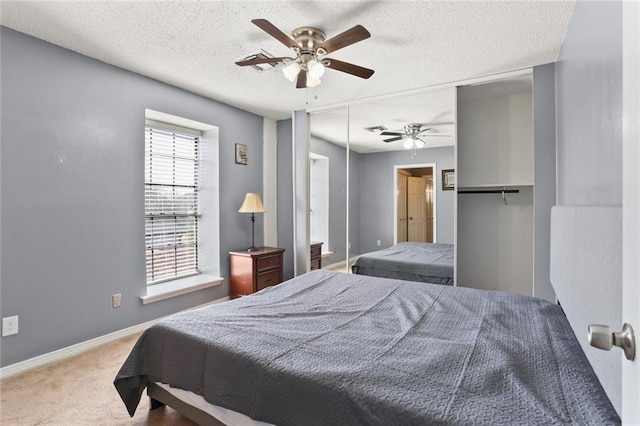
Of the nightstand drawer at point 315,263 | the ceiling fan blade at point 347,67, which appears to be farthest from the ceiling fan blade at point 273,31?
the nightstand drawer at point 315,263

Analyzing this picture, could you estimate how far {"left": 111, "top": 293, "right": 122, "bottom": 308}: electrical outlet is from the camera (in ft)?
9.78

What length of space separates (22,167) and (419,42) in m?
3.18

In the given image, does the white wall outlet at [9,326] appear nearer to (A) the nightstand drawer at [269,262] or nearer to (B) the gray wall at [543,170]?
(A) the nightstand drawer at [269,262]

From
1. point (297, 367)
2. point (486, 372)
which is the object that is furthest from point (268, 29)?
point (486, 372)

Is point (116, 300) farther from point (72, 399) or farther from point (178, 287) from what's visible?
point (72, 399)

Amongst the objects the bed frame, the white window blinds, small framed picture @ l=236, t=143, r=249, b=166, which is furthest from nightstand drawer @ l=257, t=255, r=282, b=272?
the bed frame

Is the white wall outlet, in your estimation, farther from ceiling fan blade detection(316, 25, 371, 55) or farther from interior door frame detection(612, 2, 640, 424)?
interior door frame detection(612, 2, 640, 424)

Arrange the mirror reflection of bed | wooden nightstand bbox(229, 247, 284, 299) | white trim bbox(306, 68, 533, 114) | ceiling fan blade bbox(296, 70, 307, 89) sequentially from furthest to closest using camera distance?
1. wooden nightstand bbox(229, 247, 284, 299)
2. the mirror reflection of bed
3. white trim bbox(306, 68, 533, 114)
4. ceiling fan blade bbox(296, 70, 307, 89)

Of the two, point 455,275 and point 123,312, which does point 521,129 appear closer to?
point 455,275

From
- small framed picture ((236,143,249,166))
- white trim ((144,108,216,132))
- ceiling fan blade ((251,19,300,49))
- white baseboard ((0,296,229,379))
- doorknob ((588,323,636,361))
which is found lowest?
white baseboard ((0,296,229,379))

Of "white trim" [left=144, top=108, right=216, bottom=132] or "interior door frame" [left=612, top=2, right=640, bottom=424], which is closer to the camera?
"interior door frame" [left=612, top=2, right=640, bottom=424]

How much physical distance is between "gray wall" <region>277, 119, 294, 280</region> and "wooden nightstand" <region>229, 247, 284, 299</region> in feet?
1.57

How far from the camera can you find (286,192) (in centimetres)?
475

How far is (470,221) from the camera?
11.7 ft
